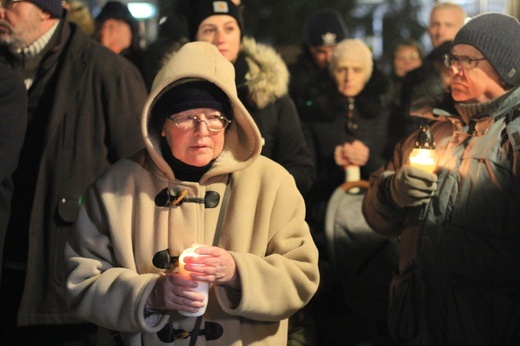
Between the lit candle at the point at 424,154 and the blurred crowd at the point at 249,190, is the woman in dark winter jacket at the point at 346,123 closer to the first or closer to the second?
the blurred crowd at the point at 249,190

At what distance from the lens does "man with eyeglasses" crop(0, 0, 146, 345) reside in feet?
19.2

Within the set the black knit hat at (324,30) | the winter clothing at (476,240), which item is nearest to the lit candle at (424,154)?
the winter clothing at (476,240)

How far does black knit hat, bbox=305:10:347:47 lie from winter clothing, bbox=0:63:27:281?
4111 mm

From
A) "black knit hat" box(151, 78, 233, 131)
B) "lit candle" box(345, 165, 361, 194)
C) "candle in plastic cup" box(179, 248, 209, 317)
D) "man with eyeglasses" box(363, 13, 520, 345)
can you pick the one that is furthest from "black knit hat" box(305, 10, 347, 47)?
"candle in plastic cup" box(179, 248, 209, 317)

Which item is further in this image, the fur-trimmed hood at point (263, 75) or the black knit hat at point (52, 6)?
the fur-trimmed hood at point (263, 75)

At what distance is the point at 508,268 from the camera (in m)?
4.96

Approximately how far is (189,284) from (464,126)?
1.96 metres

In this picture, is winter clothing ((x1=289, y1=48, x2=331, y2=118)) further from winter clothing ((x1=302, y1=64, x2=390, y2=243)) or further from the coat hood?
the coat hood

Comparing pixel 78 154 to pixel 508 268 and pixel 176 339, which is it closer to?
pixel 176 339

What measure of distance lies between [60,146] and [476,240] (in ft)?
7.98

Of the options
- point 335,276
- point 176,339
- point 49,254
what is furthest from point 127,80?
point 176,339

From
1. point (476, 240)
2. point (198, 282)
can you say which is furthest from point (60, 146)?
point (476, 240)

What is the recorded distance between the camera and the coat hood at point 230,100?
412 centimetres

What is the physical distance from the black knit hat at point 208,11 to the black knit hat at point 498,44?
207 cm
